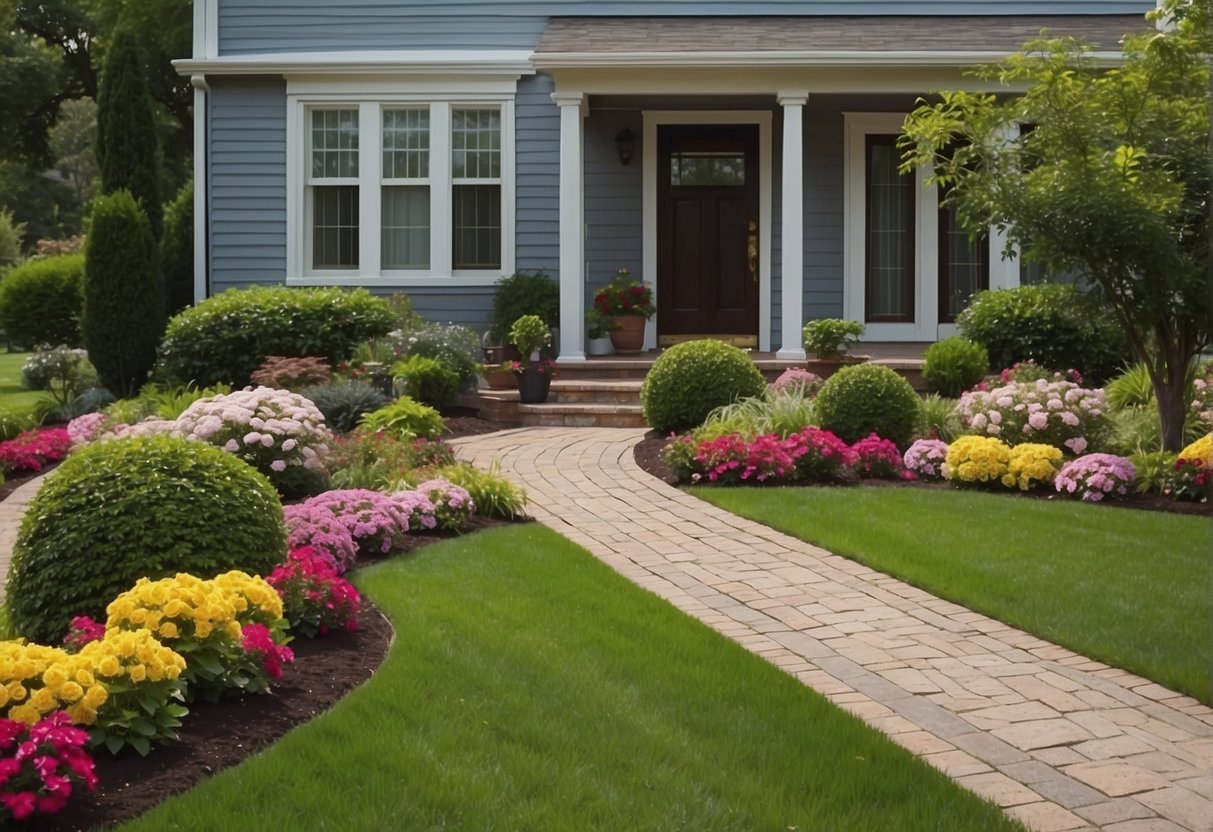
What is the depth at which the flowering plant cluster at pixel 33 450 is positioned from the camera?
35.5ft

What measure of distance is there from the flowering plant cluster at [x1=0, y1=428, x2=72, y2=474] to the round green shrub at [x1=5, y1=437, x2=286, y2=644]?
5.67 m

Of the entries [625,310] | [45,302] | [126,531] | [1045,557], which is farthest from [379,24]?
[126,531]

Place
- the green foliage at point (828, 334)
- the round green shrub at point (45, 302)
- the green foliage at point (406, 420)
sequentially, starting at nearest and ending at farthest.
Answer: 1. the green foliage at point (406, 420)
2. the green foliage at point (828, 334)
3. the round green shrub at point (45, 302)

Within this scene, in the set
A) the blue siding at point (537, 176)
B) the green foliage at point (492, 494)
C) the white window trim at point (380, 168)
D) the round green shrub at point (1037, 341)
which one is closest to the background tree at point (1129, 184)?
the round green shrub at point (1037, 341)

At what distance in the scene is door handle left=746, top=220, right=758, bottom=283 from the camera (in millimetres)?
15688

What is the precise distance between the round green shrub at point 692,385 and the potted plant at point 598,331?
3.40 meters

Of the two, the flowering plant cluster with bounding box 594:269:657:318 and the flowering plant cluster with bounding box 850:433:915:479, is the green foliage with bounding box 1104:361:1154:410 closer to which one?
the flowering plant cluster with bounding box 850:433:915:479

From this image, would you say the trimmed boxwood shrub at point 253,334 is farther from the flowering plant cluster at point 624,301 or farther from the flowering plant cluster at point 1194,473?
the flowering plant cluster at point 1194,473

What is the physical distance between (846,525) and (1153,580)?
189cm

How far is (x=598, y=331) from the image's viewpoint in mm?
14922

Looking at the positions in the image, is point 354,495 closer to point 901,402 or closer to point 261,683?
point 261,683

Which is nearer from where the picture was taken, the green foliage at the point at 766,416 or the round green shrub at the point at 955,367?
the green foliage at the point at 766,416

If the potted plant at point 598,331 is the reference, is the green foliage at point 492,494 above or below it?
below

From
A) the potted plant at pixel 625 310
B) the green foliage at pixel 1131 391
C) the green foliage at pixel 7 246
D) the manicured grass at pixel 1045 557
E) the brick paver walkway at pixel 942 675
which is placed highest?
the green foliage at pixel 7 246
